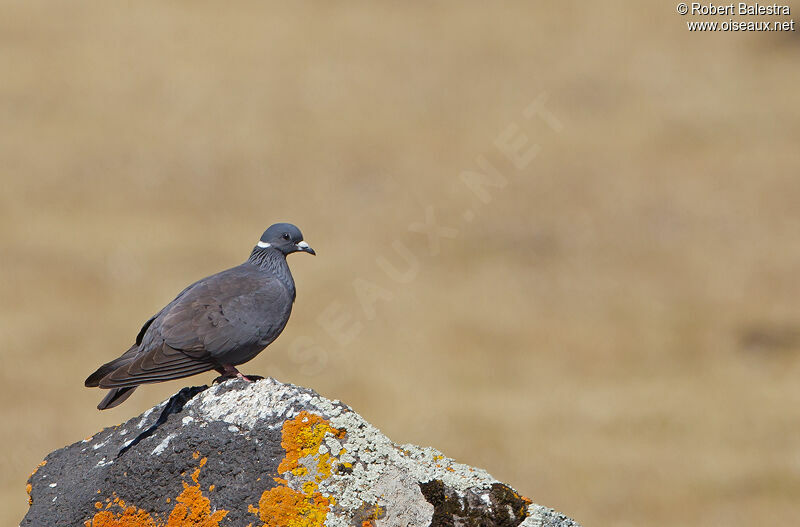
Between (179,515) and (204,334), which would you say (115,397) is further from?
(179,515)

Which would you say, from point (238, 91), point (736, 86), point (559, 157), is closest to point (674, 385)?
point (559, 157)

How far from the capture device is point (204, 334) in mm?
7070

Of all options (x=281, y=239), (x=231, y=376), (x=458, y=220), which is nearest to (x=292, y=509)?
(x=231, y=376)

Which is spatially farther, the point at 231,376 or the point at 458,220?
the point at 458,220

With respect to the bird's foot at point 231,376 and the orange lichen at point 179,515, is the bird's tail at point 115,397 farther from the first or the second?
the orange lichen at point 179,515

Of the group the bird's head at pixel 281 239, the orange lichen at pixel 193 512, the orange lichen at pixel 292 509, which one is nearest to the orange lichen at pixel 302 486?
the orange lichen at pixel 292 509

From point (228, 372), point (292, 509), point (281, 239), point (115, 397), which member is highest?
point (281, 239)

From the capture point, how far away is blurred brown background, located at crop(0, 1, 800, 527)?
1728cm

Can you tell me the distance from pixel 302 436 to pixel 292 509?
1.50 ft

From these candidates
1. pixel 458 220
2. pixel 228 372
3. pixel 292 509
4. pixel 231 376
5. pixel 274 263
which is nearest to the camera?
pixel 292 509

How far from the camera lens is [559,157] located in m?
26.2

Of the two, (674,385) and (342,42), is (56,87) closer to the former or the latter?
(342,42)

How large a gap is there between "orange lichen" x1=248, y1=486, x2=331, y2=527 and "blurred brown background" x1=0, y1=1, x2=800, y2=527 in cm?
947

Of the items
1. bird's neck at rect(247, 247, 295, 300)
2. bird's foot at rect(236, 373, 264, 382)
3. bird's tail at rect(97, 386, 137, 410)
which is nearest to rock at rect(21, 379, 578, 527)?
bird's foot at rect(236, 373, 264, 382)
